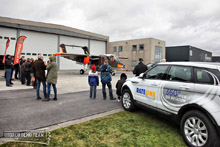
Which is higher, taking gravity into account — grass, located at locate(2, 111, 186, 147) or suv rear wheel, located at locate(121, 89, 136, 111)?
suv rear wheel, located at locate(121, 89, 136, 111)

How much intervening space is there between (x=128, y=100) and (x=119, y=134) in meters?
1.84

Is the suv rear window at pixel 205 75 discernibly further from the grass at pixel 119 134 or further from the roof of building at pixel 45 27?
the roof of building at pixel 45 27

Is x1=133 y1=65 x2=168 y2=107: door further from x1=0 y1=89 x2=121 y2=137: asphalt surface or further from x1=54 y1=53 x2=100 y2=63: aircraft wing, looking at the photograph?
x1=54 y1=53 x2=100 y2=63: aircraft wing

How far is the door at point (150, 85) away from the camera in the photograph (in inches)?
158

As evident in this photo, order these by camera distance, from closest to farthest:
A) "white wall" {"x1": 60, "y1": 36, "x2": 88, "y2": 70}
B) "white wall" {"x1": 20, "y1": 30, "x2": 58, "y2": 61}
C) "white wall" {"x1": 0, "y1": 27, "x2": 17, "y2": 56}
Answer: "white wall" {"x1": 0, "y1": 27, "x2": 17, "y2": 56} → "white wall" {"x1": 20, "y1": 30, "x2": 58, "y2": 61} → "white wall" {"x1": 60, "y1": 36, "x2": 88, "y2": 70}

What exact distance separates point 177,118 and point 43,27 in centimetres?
3018

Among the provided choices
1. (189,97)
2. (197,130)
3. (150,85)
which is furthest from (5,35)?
(197,130)

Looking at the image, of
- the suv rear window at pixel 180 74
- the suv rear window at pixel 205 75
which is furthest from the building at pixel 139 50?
the suv rear window at pixel 205 75

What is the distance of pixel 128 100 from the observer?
5.26 m

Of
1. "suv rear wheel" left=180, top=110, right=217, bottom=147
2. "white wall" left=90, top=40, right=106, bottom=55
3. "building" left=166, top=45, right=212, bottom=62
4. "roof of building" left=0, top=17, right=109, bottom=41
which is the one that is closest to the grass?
"suv rear wheel" left=180, top=110, right=217, bottom=147

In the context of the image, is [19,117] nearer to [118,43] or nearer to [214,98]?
[214,98]

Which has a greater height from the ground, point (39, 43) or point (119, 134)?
point (39, 43)

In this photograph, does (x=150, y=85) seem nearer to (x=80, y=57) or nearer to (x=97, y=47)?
(x=80, y=57)

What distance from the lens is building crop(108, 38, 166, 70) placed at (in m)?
35.2
